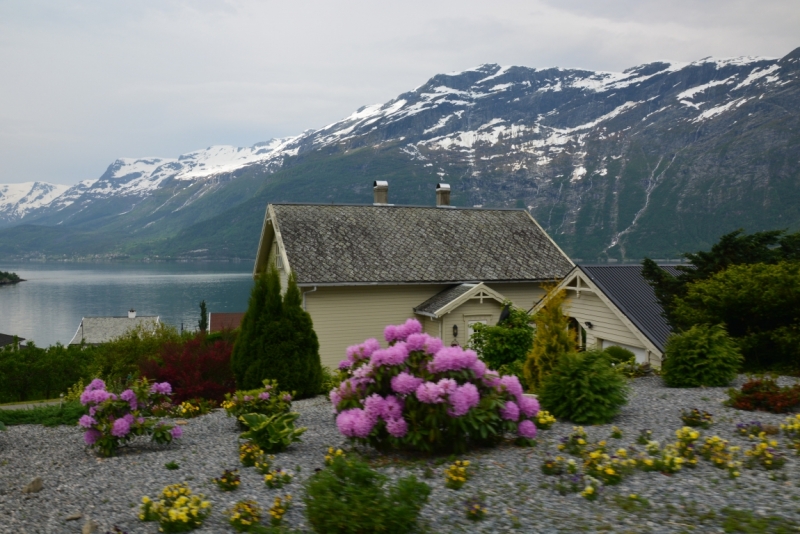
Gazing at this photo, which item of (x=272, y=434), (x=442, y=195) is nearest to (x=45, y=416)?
(x=272, y=434)

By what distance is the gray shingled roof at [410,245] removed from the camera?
2348 centimetres

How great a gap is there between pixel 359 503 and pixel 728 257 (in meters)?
13.4

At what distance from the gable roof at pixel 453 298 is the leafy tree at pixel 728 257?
7654 mm

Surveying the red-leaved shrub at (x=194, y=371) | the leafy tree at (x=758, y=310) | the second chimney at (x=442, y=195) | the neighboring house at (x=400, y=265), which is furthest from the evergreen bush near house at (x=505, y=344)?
the second chimney at (x=442, y=195)

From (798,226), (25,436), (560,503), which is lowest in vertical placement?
(25,436)

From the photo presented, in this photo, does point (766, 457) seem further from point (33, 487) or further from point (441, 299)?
point (441, 299)

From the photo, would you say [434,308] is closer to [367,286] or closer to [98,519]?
[367,286]

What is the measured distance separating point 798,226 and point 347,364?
22144cm

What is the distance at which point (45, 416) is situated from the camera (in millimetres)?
12781

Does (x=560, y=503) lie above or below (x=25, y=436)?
above

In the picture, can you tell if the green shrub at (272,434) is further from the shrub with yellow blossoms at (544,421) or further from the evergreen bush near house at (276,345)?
the evergreen bush near house at (276,345)

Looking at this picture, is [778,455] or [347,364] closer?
[778,455]

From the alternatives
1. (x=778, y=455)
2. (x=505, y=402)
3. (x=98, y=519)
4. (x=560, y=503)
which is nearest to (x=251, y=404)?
(x=98, y=519)

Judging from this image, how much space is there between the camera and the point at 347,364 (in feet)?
33.1
